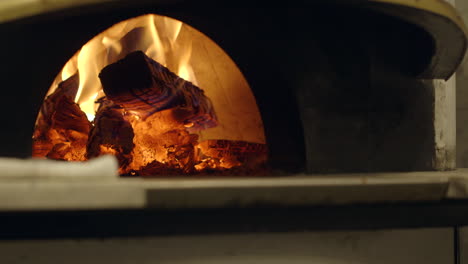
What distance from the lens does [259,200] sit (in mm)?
690

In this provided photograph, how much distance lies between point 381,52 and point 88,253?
2.65 feet

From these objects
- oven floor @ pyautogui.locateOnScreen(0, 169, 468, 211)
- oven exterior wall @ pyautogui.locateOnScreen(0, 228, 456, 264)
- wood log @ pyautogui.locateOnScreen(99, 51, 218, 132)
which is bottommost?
oven exterior wall @ pyautogui.locateOnScreen(0, 228, 456, 264)

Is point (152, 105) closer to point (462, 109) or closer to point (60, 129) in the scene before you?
point (60, 129)

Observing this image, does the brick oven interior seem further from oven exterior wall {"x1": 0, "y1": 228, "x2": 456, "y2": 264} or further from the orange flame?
the orange flame

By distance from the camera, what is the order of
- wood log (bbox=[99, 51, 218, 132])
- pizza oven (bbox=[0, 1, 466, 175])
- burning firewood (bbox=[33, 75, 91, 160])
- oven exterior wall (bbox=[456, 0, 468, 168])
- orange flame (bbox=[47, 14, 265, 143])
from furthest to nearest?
oven exterior wall (bbox=[456, 0, 468, 168]) < orange flame (bbox=[47, 14, 265, 143]) < burning firewood (bbox=[33, 75, 91, 160]) < wood log (bbox=[99, 51, 218, 132]) < pizza oven (bbox=[0, 1, 466, 175])

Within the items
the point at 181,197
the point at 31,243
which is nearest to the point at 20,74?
the point at 31,243

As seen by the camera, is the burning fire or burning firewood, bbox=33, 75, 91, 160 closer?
the burning fire

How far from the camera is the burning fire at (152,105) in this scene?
1.35 metres

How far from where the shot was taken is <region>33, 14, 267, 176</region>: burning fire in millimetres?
1346

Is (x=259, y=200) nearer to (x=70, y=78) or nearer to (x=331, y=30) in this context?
(x=331, y=30)

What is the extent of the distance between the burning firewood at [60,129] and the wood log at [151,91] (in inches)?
7.5

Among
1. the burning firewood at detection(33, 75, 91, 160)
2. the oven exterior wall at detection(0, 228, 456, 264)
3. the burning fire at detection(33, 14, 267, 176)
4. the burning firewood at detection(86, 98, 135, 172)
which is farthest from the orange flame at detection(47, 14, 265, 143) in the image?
the oven exterior wall at detection(0, 228, 456, 264)

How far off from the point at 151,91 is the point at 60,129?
39 cm

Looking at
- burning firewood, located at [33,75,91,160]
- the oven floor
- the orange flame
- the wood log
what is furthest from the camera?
the orange flame
